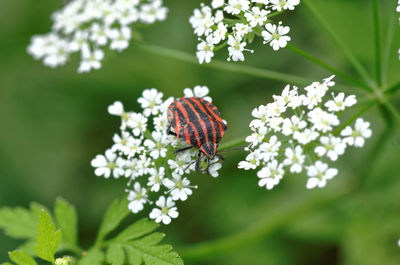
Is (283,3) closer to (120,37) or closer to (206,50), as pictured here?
(206,50)

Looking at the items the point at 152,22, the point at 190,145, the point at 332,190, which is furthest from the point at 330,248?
the point at 152,22

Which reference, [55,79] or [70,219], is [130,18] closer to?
[70,219]

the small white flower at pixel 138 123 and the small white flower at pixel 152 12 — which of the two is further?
the small white flower at pixel 152 12

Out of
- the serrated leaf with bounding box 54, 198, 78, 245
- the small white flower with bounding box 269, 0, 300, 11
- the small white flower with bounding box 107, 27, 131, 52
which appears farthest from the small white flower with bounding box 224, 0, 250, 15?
the serrated leaf with bounding box 54, 198, 78, 245

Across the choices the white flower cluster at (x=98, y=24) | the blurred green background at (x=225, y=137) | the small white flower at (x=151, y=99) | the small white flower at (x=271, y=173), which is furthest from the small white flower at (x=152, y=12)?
the small white flower at (x=271, y=173)

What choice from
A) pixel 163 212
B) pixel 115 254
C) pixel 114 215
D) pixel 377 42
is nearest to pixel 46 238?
pixel 115 254

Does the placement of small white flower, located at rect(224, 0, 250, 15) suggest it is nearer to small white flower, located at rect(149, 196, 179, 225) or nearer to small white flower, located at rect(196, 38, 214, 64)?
small white flower, located at rect(196, 38, 214, 64)

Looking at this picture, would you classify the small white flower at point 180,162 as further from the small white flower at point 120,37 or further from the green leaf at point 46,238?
the small white flower at point 120,37
